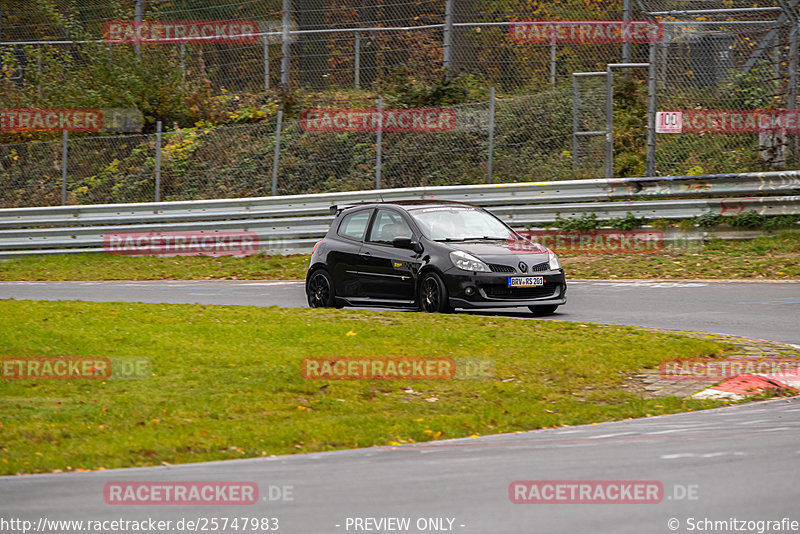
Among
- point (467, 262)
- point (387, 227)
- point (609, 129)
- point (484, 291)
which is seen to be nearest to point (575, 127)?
point (609, 129)

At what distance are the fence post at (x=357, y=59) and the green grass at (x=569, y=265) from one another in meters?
6.38

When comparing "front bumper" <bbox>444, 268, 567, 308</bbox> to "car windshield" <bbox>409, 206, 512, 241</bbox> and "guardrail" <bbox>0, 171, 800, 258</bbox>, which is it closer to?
"car windshield" <bbox>409, 206, 512, 241</bbox>

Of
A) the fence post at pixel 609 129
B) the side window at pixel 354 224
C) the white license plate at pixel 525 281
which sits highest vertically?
the fence post at pixel 609 129

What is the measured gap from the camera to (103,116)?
28203 mm

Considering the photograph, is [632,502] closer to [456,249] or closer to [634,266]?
[456,249]

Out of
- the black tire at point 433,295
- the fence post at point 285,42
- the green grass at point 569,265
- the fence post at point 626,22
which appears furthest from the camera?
the fence post at point 285,42

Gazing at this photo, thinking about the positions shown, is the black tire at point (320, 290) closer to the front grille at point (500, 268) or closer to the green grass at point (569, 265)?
the front grille at point (500, 268)

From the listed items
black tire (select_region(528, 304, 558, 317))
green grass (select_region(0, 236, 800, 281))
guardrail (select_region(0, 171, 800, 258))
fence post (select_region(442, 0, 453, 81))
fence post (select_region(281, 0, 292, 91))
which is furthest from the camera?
fence post (select_region(281, 0, 292, 91))

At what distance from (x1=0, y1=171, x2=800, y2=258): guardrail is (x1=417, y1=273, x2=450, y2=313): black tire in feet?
24.6

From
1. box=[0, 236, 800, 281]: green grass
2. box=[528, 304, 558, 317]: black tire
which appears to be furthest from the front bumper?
box=[0, 236, 800, 281]: green grass

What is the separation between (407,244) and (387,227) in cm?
71

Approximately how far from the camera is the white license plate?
13.3 metres

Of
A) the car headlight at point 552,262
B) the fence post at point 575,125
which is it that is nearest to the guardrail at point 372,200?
the fence post at point 575,125

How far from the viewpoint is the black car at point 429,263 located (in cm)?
1331
